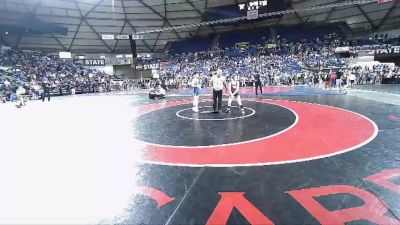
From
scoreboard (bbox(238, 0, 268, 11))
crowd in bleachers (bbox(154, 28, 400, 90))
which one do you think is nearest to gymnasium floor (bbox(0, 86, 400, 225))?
crowd in bleachers (bbox(154, 28, 400, 90))

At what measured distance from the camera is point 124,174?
4613 millimetres

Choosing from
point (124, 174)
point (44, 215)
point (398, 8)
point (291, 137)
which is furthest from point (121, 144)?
point (398, 8)

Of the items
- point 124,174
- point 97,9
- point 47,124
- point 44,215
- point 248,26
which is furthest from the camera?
point 248,26

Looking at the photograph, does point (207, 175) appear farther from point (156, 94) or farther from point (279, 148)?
point (156, 94)

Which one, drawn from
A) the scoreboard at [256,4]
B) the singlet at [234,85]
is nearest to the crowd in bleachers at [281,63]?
the scoreboard at [256,4]

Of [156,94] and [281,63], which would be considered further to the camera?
[281,63]

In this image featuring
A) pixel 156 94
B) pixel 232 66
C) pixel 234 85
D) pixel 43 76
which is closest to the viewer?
pixel 234 85

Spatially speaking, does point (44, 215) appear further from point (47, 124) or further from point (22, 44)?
point (22, 44)

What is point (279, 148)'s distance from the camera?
227 inches

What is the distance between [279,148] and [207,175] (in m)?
2.08

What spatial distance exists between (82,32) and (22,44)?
8.21m

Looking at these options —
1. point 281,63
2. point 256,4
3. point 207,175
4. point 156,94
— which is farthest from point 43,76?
point 207,175

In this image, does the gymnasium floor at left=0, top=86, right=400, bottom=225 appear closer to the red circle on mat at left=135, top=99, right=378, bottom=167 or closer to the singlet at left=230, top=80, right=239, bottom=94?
the red circle on mat at left=135, top=99, right=378, bottom=167

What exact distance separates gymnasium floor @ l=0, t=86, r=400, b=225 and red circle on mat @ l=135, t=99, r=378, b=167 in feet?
0.07
